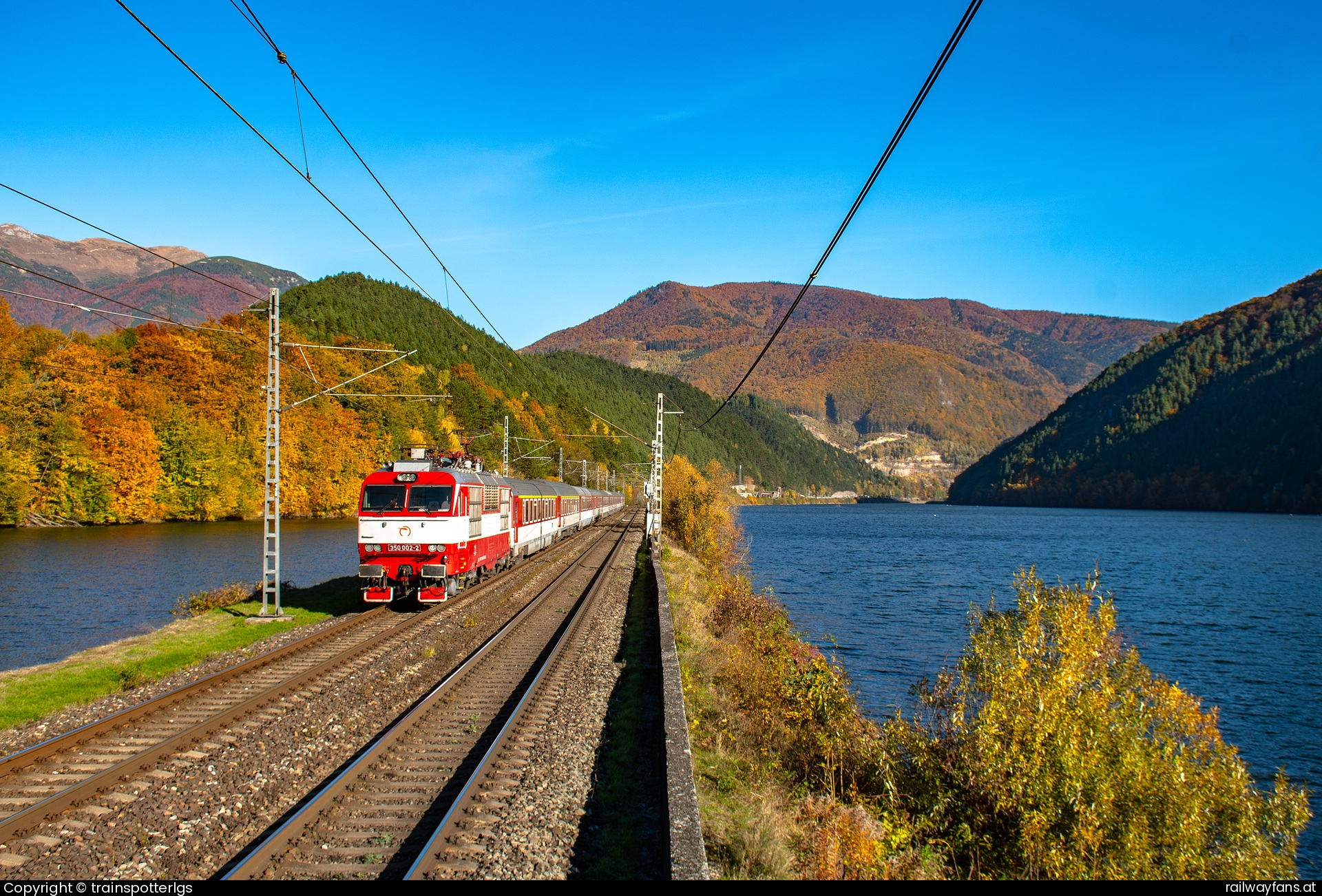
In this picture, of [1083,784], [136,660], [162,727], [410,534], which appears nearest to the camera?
[1083,784]

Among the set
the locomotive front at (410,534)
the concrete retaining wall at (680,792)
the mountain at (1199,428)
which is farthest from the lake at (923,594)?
the mountain at (1199,428)

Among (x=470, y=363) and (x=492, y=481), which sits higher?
(x=470, y=363)

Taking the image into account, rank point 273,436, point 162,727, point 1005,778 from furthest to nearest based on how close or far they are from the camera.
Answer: point 273,436 → point 162,727 → point 1005,778

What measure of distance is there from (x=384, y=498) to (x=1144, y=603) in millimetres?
32228

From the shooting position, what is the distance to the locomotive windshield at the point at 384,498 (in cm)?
1780

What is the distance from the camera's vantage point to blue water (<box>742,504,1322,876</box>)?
59.0ft

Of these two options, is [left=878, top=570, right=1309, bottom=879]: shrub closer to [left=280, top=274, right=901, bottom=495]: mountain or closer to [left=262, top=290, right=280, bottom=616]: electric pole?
[left=262, top=290, right=280, bottom=616]: electric pole

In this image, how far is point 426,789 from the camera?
23.2ft

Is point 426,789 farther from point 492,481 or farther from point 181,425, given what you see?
point 181,425

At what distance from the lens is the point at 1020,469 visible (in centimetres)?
17250

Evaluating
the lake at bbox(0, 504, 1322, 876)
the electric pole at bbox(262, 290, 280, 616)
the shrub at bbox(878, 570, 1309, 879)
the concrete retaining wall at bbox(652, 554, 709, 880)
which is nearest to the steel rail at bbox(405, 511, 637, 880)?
the concrete retaining wall at bbox(652, 554, 709, 880)

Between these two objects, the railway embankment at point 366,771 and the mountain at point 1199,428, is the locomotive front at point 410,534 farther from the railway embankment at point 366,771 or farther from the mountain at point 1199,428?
the mountain at point 1199,428

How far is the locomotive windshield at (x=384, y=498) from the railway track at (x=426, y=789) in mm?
6576

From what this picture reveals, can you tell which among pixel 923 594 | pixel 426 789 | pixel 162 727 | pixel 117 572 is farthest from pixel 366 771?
pixel 923 594
